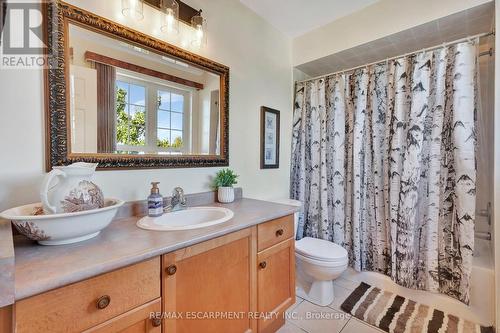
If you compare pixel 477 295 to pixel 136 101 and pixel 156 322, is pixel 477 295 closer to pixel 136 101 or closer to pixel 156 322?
pixel 156 322

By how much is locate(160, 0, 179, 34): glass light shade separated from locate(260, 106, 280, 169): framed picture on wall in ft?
3.12

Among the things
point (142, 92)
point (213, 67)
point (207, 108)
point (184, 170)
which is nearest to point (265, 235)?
point (184, 170)

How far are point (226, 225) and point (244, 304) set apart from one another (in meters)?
0.45

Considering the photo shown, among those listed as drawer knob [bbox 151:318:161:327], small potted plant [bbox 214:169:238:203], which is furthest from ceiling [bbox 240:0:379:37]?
drawer knob [bbox 151:318:161:327]

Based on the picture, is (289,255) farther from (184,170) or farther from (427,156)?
(427,156)

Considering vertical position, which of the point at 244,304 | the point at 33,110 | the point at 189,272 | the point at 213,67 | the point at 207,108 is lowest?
the point at 244,304

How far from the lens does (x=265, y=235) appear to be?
1.32 meters

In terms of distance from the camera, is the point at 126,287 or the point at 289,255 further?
the point at 289,255

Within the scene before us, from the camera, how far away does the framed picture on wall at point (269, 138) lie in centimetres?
210

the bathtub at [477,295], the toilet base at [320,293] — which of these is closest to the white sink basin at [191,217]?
the toilet base at [320,293]

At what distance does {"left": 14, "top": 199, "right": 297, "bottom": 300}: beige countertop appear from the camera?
606 mm

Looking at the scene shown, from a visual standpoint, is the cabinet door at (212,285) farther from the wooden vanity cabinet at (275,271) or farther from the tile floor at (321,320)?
the tile floor at (321,320)

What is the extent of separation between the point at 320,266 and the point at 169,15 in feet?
6.54

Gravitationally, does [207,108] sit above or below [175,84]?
below
